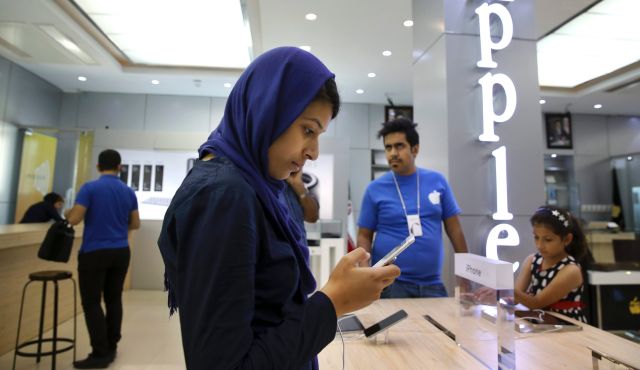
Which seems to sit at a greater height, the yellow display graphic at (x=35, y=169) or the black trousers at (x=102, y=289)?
the yellow display graphic at (x=35, y=169)

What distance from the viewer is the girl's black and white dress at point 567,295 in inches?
69.4

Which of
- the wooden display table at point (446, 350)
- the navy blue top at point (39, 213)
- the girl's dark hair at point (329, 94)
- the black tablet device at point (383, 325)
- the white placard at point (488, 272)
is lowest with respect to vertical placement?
the wooden display table at point (446, 350)

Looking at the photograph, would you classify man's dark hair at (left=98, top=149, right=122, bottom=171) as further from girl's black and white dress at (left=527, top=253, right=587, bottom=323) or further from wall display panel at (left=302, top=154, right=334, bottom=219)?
wall display panel at (left=302, top=154, right=334, bottom=219)

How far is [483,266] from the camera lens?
1147 mm

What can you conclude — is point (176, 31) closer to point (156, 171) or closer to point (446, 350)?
point (156, 171)

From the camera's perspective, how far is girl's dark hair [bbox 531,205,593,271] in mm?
1877

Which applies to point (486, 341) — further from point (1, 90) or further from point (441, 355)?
point (1, 90)

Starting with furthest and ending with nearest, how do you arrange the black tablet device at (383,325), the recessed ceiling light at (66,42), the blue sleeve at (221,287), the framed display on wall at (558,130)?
the framed display on wall at (558,130)
the recessed ceiling light at (66,42)
the black tablet device at (383,325)
the blue sleeve at (221,287)

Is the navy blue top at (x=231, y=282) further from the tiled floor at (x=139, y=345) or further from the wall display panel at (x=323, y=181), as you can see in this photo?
the wall display panel at (x=323, y=181)

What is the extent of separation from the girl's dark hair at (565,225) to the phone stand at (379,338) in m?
1.17

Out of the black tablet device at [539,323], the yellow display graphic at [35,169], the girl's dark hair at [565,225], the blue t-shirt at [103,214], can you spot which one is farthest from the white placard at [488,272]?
the yellow display graphic at [35,169]

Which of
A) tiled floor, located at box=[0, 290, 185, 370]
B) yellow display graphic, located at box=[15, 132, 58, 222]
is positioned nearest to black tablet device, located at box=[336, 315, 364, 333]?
tiled floor, located at box=[0, 290, 185, 370]

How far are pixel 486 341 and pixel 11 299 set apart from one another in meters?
3.60

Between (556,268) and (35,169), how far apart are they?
6864 mm
